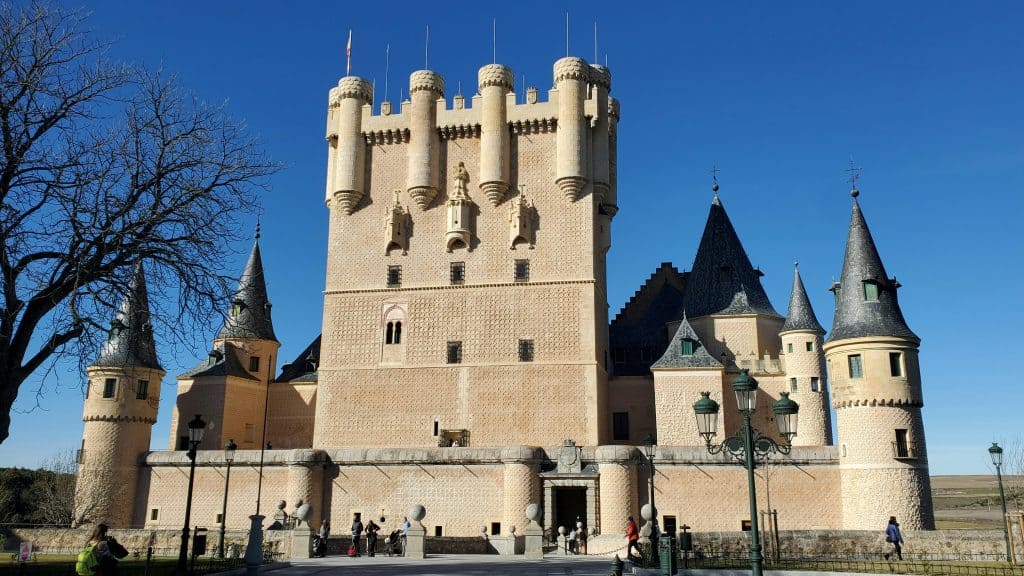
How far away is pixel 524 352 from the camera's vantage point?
118ft

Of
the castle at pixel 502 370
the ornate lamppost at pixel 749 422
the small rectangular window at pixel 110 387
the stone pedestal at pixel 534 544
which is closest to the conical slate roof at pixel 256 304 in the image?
the castle at pixel 502 370

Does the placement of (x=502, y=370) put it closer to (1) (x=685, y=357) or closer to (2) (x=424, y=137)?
(1) (x=685, y=357)

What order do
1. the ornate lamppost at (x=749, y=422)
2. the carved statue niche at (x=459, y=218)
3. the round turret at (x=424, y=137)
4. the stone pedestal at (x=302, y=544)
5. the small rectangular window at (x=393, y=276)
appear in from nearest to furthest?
1. the ornate lamppost at (x=749, y=422)
2. the stone pedestal at (x=302, y=544)
3. the carved statue niche at (x=459, y=218)
4. the small rectangular window at (x=393, y=276)
5. the round turret at (x=424, y=137)

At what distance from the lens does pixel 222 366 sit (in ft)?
127

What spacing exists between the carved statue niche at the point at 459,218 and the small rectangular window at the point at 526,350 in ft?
16.2

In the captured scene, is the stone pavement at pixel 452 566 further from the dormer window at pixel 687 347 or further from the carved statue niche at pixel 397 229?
the carved statue niche at pixel 397 229

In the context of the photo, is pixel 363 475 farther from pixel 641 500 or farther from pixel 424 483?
pixel 641 500

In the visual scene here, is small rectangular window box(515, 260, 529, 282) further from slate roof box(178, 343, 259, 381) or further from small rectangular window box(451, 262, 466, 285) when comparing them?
slate roof box(178, 343, 259, 381)

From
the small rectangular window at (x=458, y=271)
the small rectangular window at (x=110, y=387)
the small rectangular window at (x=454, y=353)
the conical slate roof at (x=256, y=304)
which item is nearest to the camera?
the small rectangular window at (x=110, y=387)

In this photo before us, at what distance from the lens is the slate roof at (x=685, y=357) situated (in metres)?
35.3

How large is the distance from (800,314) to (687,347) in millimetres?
5427

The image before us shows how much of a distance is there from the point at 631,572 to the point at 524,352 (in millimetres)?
18292

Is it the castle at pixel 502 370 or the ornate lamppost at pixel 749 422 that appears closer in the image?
the ornate lamppost at pixel 749 422

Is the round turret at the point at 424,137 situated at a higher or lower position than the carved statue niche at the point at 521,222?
higher
